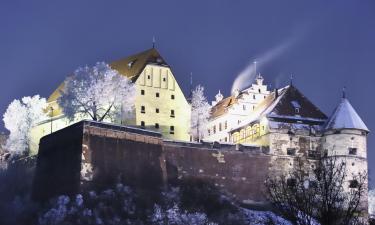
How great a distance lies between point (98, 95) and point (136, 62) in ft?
27.1

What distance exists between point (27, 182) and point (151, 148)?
40.7ft

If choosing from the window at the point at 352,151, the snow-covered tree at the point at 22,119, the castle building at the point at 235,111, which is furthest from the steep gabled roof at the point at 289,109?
the snow-covered tree at the point at 22,119

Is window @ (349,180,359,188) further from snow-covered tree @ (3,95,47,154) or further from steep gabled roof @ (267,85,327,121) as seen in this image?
snow-covered tree @ (3,95,47,154)

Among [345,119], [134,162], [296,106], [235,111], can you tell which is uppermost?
[235,111]

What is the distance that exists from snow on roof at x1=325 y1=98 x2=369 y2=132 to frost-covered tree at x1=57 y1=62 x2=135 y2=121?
17.7 meters

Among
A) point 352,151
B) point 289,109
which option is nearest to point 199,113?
point 289,109

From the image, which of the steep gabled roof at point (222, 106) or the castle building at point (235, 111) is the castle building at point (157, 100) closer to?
the castle building at point (235, 111)

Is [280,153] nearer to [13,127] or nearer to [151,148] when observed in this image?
[151,148]

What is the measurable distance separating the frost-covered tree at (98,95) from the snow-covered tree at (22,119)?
954 cm

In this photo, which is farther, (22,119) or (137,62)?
(22,119)

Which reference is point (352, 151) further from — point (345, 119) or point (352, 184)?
point (352, 184)

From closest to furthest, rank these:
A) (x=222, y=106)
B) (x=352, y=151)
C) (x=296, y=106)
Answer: (x=352, y=151) < (x=296, y=106) < (x=222, y=106)

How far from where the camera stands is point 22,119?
9994 centimetres

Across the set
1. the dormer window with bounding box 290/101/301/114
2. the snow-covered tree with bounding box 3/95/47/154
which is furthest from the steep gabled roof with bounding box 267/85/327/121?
the snow-covered tree with bounding box 3/95/47/154
